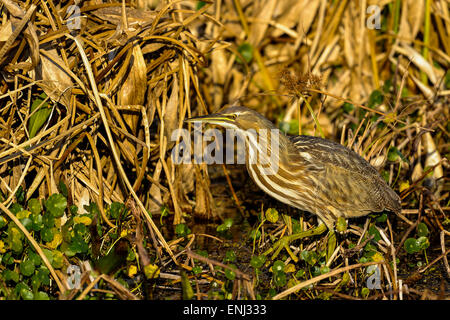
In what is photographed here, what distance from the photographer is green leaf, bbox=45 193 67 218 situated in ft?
8.63

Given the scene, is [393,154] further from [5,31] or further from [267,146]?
[5,31]

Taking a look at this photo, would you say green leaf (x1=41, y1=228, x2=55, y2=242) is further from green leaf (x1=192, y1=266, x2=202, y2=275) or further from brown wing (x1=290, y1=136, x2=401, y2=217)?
Answer: brown wing (x1=290, y1=136, x2=401, y2=217)

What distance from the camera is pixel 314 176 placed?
305 cm

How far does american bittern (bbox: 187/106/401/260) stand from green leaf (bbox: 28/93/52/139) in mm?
731

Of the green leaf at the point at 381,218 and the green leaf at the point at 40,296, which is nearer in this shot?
the green leaf at the point at 40,296

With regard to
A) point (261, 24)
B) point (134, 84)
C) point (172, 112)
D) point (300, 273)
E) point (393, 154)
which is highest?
point (261, 24)

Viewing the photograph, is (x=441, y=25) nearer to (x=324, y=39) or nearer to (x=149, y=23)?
(x=324, y=39)

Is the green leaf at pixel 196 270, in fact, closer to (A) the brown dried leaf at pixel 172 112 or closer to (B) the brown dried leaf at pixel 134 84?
(B) the brown dried leaf at pixel 134 84

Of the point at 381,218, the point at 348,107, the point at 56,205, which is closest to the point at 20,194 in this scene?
the point at 56,205

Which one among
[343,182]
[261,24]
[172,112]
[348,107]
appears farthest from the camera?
[261,24]

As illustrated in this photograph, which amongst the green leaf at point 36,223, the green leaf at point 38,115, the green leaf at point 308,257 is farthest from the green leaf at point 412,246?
the green leaf at point 38,115

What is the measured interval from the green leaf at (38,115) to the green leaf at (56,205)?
0.34 m

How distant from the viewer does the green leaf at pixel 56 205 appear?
263 centimetres

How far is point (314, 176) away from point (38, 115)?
4.10 ft
